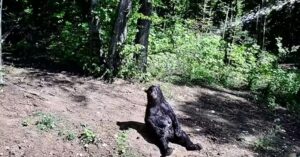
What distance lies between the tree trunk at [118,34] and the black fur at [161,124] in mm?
3423

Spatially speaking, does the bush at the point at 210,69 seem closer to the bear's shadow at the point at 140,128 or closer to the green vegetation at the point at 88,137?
the bear's shadow at the point at 140,128

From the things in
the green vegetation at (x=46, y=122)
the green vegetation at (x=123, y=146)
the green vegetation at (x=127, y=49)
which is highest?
the green vegetation at (x=127, y=49)

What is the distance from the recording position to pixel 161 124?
739 centimetres

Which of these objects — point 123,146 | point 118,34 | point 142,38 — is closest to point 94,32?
point 118,34

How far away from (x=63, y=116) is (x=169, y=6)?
881 inches

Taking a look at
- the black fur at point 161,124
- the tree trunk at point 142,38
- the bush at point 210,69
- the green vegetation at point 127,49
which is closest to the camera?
the black fur at point 161,124

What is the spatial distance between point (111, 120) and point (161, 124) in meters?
1.20

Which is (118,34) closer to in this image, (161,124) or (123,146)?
(161,124)

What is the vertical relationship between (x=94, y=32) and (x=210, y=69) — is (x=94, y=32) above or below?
above

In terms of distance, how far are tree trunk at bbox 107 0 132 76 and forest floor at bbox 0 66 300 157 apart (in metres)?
0.56

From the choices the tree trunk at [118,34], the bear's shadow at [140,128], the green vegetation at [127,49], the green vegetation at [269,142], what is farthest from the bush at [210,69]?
the bear's shadow at [140,128]

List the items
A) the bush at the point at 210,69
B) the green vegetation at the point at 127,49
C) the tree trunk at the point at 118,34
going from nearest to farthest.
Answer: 1. the tree trunk at the point at 118,34
2. the green vegetation at the point at 127,49
3. the bush at the point at 210,69

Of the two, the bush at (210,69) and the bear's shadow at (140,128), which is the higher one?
the bush at (210,69)

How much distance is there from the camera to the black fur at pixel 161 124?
732 cm
